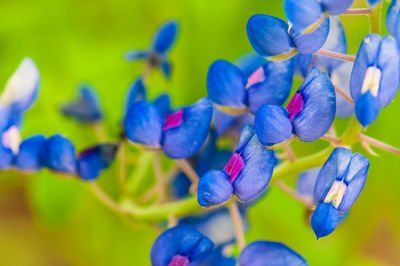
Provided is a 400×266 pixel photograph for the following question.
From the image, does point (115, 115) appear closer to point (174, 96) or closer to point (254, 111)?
point (174, 96)

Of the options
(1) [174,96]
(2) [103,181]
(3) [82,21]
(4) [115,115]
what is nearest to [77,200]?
(2) [103,181]

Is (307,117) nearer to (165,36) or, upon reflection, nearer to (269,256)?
(269,256)

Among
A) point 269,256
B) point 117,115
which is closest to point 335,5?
point 269,256

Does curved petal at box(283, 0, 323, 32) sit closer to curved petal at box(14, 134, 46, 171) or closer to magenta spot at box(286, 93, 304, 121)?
magenta spot at box(286, 93, 304, 121)

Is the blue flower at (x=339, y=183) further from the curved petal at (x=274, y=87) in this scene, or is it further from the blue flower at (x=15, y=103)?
the blue flower at (x=15, y=103)

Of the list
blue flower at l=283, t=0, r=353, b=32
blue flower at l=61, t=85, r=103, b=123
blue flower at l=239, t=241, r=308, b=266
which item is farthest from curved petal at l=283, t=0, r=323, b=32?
blue flower at l=61, t=85, r=103, b=123
